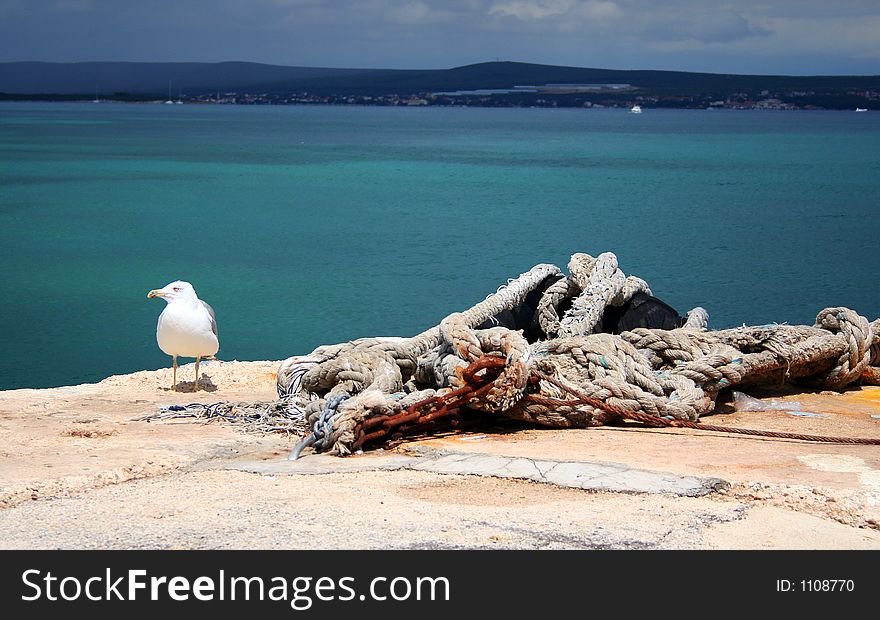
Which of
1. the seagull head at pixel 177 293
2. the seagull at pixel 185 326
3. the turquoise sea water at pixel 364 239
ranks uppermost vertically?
the seagull head at pixel 177 293

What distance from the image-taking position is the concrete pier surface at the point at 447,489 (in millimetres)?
3520

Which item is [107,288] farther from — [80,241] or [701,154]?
[701,154]

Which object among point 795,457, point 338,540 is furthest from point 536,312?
point 338,540

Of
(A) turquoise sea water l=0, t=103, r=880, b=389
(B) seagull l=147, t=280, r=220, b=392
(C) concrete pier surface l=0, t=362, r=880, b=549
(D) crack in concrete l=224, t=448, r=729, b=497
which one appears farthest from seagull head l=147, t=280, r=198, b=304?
(A) turquoise sea water l=0, t=103, r=880, b=389

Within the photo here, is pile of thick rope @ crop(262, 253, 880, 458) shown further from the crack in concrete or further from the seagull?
the seagull

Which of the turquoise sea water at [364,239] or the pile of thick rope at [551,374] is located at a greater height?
the pile of thick rope at [551,374]

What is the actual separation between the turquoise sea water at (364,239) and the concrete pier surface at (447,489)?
696 cm

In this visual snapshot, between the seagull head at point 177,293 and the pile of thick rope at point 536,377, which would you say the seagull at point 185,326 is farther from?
the pile of thick rope at point 536,377

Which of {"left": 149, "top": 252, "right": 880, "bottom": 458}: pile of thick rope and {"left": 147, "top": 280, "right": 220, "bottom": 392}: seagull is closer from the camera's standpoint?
{"left": 149, "top": 252, "right": 880, "bottom": 458}: pile of thick rope

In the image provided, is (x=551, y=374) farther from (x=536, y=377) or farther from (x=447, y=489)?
(x=447, y=489)

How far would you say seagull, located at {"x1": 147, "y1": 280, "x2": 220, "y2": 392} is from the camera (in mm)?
7566

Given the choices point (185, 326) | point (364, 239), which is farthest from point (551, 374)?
point (364, 239)

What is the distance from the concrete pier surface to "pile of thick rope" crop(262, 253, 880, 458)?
138 mm

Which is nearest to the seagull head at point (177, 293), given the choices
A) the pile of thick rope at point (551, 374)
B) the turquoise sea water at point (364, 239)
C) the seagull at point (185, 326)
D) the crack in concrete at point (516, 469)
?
the seagull at point (185, 326)
